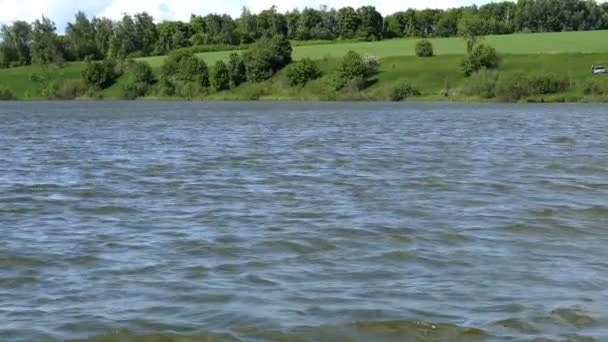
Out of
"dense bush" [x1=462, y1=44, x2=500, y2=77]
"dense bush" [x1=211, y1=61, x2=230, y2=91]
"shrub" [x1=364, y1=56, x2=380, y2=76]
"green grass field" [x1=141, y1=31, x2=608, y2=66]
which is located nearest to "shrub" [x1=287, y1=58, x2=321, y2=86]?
"shrub" [x1=364, y1=56, x2=380, y2=76]

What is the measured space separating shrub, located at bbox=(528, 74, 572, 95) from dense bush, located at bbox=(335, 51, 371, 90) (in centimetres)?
3154

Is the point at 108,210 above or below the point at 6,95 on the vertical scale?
above

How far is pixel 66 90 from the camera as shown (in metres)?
161

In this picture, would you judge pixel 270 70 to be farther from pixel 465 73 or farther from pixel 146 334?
pixel 146 334

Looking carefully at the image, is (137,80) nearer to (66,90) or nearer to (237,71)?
(66,90)

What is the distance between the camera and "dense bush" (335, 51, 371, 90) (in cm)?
13300

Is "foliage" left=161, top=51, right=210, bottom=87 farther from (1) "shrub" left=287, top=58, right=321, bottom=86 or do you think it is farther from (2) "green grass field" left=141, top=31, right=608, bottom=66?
(1) "shrub" left=287, top=58, right=321, bottom=86

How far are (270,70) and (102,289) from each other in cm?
13878

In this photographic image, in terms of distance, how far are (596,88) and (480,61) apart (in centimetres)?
2505

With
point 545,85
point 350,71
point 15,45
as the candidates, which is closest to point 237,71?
point 350,71

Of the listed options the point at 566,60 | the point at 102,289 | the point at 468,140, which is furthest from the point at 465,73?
the point at 102,289

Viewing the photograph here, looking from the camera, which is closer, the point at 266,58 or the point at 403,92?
the point at 403,92

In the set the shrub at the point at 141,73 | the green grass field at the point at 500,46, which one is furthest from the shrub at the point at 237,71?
the shrub at the point at 141,73

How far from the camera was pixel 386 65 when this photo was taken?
141125 mm
